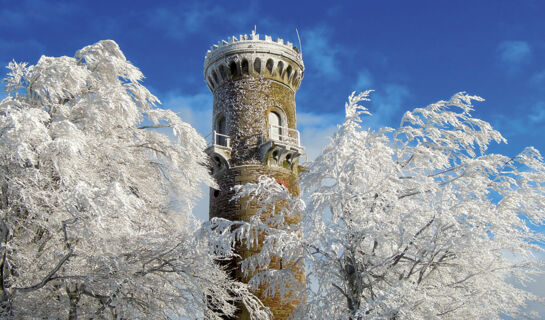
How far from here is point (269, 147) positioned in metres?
19.9

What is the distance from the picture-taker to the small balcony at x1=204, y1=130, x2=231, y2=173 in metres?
20.1

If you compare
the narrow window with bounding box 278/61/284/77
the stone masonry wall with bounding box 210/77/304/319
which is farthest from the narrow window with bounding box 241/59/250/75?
the narrow window with bounding box 278/61/284/77

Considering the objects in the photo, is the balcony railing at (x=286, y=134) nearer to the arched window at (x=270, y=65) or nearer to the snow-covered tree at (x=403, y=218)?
the arched window at (x=270, y=65)

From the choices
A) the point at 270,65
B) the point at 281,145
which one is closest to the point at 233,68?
the point at 270,65

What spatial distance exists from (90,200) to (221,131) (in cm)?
1342

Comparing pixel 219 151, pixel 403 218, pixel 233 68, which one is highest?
pixel 233 68

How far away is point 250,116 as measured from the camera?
20812 mm

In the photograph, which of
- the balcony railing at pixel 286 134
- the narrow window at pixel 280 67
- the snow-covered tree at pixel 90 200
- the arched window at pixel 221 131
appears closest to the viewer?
the snow-covered tree at pixel 90 200

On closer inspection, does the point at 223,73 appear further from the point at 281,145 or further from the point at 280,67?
the point at 281,145

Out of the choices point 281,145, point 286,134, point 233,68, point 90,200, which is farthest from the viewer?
point 233,68

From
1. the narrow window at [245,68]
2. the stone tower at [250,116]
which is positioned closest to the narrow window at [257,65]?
the stone tower at [250,116]

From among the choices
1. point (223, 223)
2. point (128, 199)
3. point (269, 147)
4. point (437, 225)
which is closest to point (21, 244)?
point (128, 199)

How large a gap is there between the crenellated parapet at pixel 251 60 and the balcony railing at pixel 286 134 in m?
2.42

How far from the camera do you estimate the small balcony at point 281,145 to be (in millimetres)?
19947
